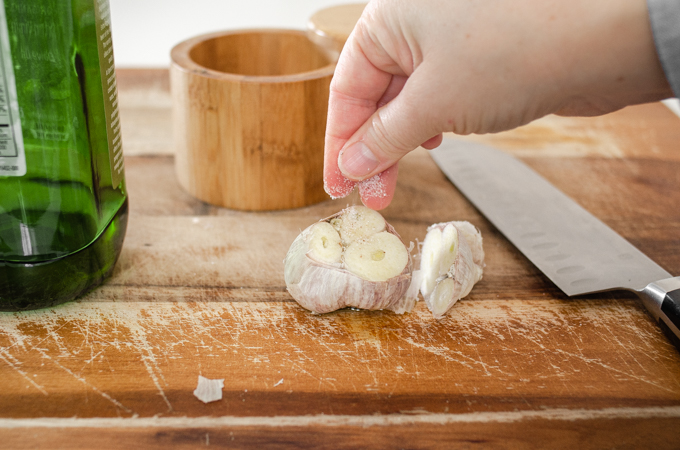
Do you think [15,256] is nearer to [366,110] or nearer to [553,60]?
[366,110]

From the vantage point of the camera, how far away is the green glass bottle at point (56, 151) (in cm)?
58

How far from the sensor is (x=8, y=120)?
59 centimetres

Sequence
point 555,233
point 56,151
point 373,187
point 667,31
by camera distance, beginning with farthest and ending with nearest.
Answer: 1. point 555,233
2. point 373,187
3. point 56,151
4. point 667,31

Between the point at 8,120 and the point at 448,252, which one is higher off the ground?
the point at 8,120

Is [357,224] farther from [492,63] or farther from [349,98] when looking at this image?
[492,63]

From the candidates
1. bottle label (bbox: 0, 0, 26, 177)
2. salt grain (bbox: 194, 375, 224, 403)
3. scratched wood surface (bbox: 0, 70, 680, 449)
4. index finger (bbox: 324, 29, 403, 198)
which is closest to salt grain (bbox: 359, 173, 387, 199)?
index finger (bbox: 324, 29, 403, 198)

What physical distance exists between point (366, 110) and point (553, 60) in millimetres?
250

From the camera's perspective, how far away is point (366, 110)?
0.72m

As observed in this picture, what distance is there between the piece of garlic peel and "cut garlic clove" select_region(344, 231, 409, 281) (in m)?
0.05

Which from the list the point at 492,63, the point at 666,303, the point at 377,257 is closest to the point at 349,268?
the point at 377,257

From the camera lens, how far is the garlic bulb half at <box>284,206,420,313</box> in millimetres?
668

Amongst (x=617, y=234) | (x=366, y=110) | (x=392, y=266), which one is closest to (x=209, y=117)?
(x=366, y=110)

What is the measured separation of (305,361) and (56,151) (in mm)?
381

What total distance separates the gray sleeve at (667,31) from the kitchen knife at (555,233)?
30cm
